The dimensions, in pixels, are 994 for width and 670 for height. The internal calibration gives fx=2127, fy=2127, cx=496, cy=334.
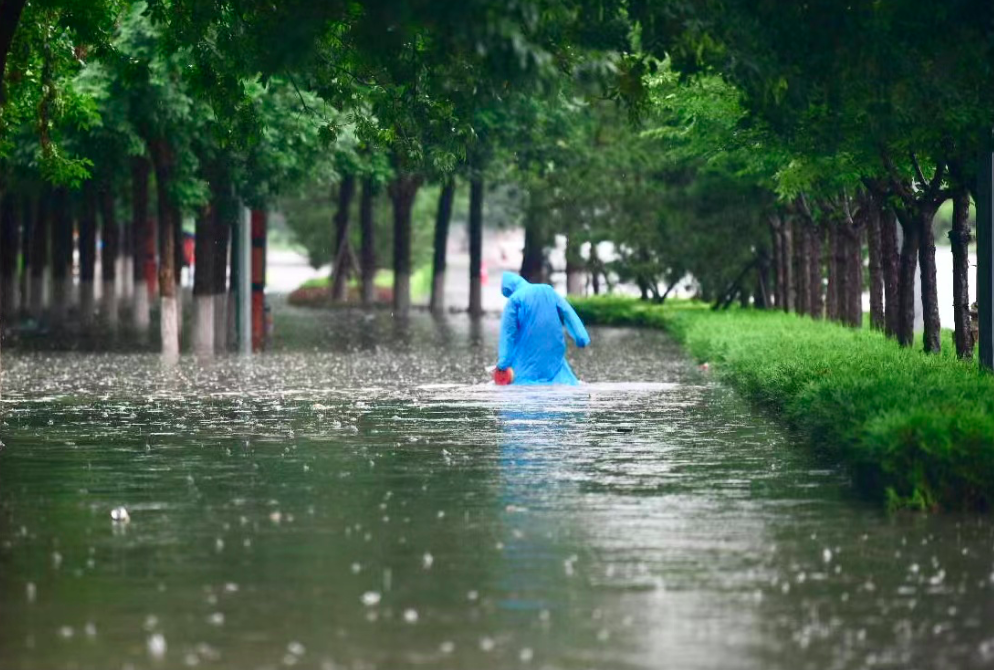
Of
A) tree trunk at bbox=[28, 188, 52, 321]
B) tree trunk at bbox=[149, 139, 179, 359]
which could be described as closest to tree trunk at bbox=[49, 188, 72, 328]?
tree trunk at bbox=[28, 188, 52, 321]

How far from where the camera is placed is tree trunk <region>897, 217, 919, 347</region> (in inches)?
1063

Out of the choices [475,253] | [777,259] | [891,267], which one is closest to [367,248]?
[475,253]

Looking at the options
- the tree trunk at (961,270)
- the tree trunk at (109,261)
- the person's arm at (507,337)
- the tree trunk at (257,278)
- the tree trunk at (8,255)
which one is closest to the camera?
the tree trunk at (961,270)

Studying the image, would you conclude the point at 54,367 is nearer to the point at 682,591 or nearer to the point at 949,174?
the point at 949,174

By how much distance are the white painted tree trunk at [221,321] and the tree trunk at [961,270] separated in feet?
61.1

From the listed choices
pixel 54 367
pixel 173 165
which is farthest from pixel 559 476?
pixel 173 165

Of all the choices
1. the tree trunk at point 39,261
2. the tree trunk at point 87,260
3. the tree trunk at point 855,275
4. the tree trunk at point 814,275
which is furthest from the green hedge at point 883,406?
the tree trunk at point 39,261

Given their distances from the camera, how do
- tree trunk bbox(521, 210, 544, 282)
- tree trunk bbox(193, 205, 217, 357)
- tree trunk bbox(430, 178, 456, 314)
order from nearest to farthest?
tree trunk bbox(193, 205, 217, 357), tree trunk bbox(430, 178, 456, 314), tree trunk bbox(521, 210, 544, 282)

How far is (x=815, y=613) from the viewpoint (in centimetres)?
962

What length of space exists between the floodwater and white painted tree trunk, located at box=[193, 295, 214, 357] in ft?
52.3

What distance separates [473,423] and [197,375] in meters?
9.79

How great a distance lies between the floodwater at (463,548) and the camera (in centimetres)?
889

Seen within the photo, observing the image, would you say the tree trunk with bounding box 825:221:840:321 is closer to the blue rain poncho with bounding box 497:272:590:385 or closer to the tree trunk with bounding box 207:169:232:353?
the blue rain poncho with bounding box 497:272:590:385

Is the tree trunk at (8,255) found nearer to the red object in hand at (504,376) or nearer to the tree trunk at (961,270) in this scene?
the red object in hand at (504,376)
